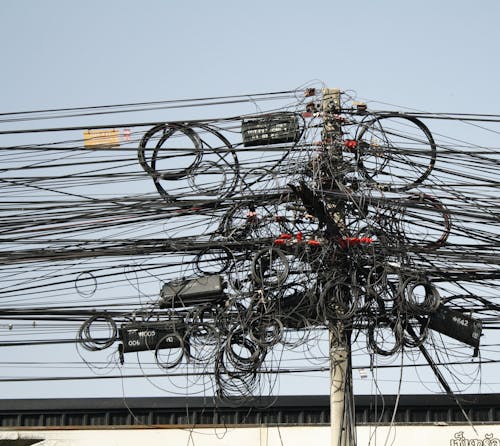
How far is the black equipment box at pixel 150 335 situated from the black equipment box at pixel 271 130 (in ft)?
8.51

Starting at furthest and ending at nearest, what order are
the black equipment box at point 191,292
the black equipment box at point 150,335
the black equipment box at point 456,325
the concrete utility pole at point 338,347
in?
the black equipment box at point 150,335
the black equipment box at point 191,292
the black equipment box at point 456,325
the concrete utility pole at point 338,347

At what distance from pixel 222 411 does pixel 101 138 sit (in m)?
6.87

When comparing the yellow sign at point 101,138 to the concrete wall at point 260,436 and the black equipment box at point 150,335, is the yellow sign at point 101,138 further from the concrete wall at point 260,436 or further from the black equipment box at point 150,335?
the concrete wall at point 260,436

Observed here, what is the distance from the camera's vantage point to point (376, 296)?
13.7 m

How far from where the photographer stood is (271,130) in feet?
48.2

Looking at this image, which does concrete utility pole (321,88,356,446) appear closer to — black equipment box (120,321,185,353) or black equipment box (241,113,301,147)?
black equipment box (241,113,301,147)

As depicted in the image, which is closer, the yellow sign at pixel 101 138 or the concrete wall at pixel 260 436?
the yellow sign at pixel 101 138

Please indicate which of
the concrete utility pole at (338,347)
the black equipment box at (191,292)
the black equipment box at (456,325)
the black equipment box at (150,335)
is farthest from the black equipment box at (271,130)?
the black equipment box at (456,325)

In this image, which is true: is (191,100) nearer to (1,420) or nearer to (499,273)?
(499,273)

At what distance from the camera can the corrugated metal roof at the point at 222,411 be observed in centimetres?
1986

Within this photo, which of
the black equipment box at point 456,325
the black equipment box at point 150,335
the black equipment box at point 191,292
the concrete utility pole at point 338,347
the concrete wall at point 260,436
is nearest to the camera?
the concrete utility pole at point 338,347

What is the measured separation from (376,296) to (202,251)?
241cm

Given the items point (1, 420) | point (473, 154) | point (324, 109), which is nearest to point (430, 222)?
point (473, 154)

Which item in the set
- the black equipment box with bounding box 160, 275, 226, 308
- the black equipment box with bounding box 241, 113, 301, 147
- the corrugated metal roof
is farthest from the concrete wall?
the black equipment box with bounding box 241, 113, 301, 147
